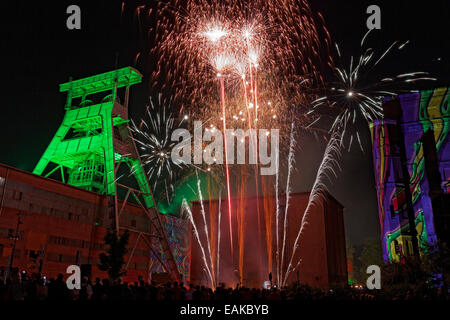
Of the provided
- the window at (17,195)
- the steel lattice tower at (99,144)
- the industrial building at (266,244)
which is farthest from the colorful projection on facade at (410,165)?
the window at (17,195)

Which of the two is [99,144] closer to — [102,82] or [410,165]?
[102,82]

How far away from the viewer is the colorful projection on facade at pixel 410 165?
29.2 m

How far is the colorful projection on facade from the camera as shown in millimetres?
29219

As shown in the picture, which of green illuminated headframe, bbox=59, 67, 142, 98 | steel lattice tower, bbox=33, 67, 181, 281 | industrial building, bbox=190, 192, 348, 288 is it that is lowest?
industrial building, bbox=190, 192, 348, 288

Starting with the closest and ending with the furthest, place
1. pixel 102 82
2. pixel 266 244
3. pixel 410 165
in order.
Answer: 1. pixel 410 165
2. pixel 102 82
3. pixel 266 244

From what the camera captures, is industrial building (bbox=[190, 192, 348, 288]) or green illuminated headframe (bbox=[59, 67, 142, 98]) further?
industrial building (bbox=[190, 192, 348, 288])

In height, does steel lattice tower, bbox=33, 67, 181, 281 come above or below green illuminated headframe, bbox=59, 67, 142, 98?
below

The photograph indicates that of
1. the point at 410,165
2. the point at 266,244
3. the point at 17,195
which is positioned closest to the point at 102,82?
the point at 17,195

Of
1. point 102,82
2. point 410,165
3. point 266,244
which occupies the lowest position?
point 266,244

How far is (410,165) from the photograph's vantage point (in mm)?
31078

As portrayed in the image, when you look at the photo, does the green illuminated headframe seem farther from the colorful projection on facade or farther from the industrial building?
the colorful projection on facade

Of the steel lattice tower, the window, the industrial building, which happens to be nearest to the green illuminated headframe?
the steel lattice tower
